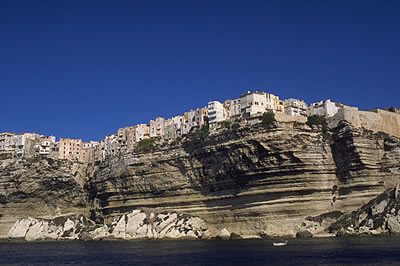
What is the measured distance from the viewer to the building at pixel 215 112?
83500mm

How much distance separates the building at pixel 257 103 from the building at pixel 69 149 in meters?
43.2

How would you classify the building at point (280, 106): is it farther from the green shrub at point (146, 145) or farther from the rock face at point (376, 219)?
the rock face at point (376, 219)

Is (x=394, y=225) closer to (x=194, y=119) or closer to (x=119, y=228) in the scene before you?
(x=119, y=228)

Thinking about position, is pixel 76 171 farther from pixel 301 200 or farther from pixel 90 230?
pixel 301 200


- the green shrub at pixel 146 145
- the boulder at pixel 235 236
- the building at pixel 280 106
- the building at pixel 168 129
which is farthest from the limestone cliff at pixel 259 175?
the building at pixel 280 106

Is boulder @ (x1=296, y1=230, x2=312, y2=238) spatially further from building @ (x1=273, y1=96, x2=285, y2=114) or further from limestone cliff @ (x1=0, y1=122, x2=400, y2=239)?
building @ (x1=273, y1=96, x2=285, y2=114)

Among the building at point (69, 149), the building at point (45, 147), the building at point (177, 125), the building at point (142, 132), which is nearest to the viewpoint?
the building at point (177, 125)

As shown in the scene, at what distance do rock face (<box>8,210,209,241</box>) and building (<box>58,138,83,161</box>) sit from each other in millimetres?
18166

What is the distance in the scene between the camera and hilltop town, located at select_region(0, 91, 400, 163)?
239 ft

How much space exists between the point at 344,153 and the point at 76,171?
55.0 meters

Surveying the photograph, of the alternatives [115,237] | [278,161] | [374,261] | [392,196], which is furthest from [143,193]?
[374,261]

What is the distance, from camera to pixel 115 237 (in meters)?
77.8

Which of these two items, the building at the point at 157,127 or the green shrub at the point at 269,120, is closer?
the green shrub at the point at 269,120

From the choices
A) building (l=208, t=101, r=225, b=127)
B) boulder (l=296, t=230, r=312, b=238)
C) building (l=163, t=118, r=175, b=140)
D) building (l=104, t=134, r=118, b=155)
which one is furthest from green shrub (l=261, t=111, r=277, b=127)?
building (l=104, t=134, r=118, b=155)
